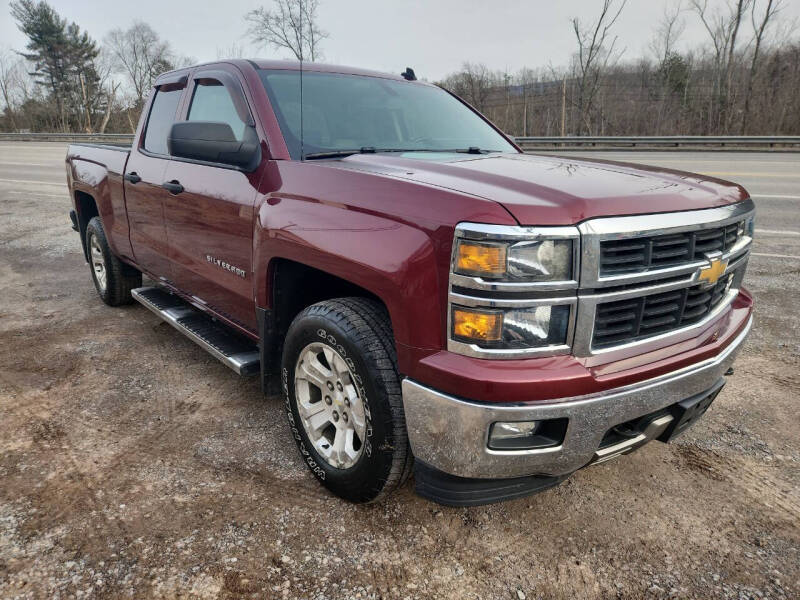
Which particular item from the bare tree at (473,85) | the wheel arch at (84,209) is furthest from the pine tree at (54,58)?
the wheel arch at (84,209)

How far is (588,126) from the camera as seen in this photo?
2784cm

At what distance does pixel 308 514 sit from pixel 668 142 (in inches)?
786

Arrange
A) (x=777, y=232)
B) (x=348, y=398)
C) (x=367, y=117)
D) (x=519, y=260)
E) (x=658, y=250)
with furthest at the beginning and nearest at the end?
(x=777, y=232) → (x=367, y=117) → (x=348, y=398) → (x=658, y=250) → (x=519, y=260)

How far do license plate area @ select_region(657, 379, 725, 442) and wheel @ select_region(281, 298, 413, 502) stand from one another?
984mm

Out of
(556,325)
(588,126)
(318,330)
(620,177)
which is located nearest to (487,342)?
(556,325)

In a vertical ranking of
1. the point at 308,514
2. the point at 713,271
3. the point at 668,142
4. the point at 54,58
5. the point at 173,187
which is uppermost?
the point at 54,58

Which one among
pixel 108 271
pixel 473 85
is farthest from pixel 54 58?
pixel 108 271

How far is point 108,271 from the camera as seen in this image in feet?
16.0

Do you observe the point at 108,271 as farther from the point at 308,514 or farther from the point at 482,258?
the point at 482,258

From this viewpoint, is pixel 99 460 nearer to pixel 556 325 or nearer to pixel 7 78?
pixel 556 325

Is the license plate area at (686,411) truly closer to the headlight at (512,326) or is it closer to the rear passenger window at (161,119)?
the headlight at (512,326)

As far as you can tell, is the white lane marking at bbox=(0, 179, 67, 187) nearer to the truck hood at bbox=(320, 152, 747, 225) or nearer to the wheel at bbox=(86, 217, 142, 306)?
the wheel at bbox=(86, 217, 142, 306)

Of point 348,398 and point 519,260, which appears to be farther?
point 348,398

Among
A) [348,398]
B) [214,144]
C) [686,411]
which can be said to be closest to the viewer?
[686,411]
